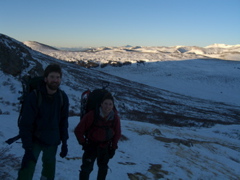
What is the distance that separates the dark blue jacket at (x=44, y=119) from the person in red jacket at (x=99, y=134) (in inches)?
13.9

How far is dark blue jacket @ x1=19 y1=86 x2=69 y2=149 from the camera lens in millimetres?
2920

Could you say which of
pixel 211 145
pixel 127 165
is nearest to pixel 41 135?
pixel 127 165

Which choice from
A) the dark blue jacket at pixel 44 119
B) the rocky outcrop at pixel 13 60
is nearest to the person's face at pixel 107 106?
the dark blue jacket at pixel 44 119

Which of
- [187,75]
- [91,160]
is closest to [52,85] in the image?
[91,160]

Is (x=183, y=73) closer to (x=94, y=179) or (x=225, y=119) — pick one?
(x=225, y=119)

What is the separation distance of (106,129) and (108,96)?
539 mm

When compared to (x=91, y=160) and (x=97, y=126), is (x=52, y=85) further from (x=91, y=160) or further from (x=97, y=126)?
(x=91, y=160)

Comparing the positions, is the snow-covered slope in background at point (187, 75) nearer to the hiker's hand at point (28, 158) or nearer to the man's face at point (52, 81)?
the man's face at point (52, 81)

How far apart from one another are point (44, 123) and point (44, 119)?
0.20 feet

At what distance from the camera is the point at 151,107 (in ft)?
73.8

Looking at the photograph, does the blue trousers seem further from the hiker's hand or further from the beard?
the beard

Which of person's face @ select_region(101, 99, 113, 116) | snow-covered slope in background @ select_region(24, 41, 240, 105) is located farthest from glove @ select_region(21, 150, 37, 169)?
snow-covered slope in background @ select_region(24, 41, 240, 105)

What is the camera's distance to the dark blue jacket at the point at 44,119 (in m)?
2.92

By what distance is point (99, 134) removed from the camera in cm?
362
